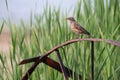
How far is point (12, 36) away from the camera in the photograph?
1.48 meters

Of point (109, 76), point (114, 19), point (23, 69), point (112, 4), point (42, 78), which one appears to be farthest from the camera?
point (112, 4)

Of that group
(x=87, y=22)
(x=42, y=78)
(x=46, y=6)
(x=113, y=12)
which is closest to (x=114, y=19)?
(x=113, y=12)

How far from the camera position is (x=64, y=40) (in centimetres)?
150

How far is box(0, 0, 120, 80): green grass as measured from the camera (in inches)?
51.7

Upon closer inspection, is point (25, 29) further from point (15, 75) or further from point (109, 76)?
point (109, 76)

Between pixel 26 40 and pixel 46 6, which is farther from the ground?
pixel 46 6

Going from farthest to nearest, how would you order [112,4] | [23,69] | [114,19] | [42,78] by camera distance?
[112,4] → [114,19] → [23,69] → [42,78]

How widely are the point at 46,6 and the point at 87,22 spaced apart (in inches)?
11.2

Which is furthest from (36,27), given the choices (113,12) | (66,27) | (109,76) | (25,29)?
(109,76)

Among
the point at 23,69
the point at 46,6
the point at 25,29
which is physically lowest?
the point at 23,69

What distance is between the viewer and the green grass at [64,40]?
1.31 m

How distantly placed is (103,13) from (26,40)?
413 mm

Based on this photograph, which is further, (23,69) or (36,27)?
(36,27)

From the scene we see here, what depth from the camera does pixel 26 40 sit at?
5.59ft
